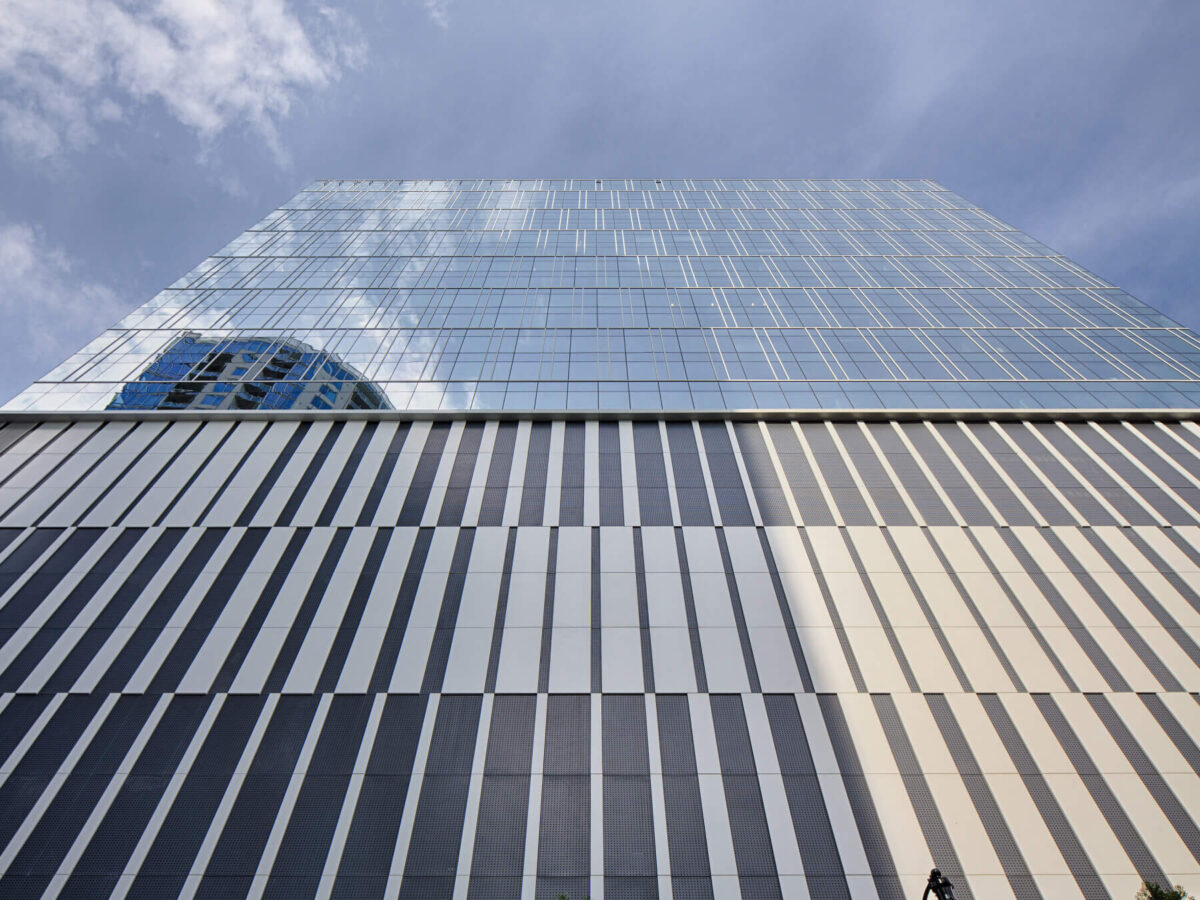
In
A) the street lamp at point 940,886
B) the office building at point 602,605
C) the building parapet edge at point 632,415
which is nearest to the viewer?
the street lamp at point 940,886

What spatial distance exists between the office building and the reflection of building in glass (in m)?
0.30

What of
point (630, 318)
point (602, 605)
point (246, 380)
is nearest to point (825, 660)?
point (602, 605)

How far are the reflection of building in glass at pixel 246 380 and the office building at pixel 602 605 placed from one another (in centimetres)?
30

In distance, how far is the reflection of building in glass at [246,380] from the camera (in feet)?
95.9

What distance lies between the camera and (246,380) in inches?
1217

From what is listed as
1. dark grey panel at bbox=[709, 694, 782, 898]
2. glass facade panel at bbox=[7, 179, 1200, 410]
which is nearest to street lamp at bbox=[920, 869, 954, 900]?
dark grey panel at bbox=[709, 694, 782, 898]

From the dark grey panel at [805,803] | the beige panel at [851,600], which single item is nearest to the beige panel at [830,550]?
the beige panel at [851,600]

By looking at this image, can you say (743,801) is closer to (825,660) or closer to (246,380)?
(825,660)

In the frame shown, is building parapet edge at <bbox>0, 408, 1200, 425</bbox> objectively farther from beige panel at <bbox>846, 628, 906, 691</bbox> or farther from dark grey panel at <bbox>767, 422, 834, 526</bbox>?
beige panel at <bbox>846, 628, 906, 691</bbox>

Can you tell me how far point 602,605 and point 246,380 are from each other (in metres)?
24.2

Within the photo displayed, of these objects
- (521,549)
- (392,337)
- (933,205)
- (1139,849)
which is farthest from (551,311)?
(933,205)

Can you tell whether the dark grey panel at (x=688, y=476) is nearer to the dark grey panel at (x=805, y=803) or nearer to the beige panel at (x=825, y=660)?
the beige panel at (x=825, y=660)

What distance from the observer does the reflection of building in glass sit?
2922 centimetres

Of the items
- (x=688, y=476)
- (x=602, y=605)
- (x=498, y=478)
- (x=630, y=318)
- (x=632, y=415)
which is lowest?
(x=602, y=605)
